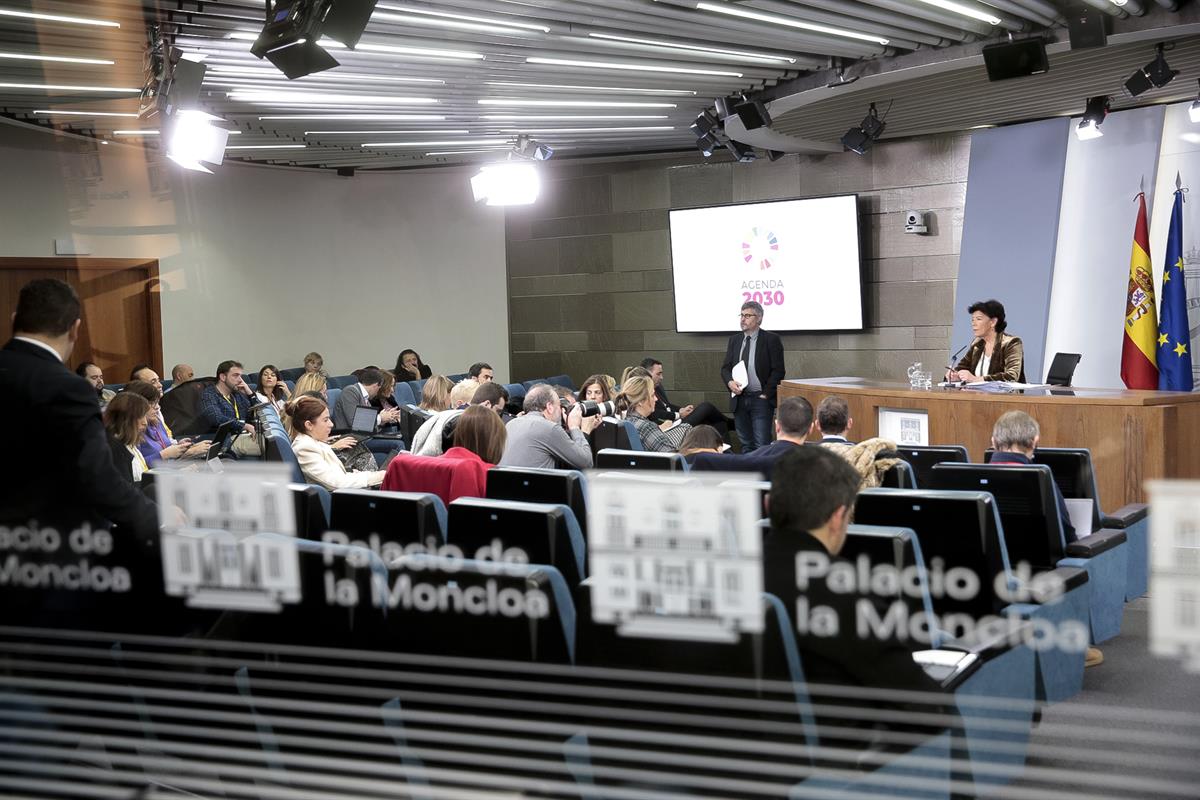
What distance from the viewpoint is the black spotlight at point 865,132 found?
8070 millimetres

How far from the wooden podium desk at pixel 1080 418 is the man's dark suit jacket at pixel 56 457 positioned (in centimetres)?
298

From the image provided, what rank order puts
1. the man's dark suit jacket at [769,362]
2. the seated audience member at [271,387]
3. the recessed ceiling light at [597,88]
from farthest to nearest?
1. the seated audience member at [271,387]
2. the man's dark suit jacket at [769,362]
3. the recessed ceiling light at [597,88]

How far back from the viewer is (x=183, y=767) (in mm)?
2014

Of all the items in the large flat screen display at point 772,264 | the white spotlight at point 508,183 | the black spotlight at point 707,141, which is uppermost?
the black spotlight at point 707,141

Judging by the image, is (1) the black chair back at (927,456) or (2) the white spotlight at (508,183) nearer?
(1) the black chair back at (927,456)

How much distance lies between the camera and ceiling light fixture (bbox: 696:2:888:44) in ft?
18.3

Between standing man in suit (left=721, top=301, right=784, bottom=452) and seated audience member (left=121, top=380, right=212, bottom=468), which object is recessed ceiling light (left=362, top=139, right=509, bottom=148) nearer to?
standing man in suit (left=721, top=301, right=784, bottom=452)

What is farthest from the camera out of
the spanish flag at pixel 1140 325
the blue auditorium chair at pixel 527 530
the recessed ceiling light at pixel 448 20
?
the spanish flag at pixel 1140 325

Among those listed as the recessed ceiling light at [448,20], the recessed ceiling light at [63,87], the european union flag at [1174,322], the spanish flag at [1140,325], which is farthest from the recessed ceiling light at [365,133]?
the european union flag at [1174,322]

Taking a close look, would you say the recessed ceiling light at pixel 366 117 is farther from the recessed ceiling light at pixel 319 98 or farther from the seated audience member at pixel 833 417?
the seated audience member at pixel 833 417

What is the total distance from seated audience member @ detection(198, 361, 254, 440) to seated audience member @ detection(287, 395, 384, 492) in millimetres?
2469

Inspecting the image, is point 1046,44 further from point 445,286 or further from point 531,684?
point 445,286

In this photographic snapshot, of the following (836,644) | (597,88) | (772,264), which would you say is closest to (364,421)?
(597,88)

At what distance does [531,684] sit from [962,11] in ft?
17.3
